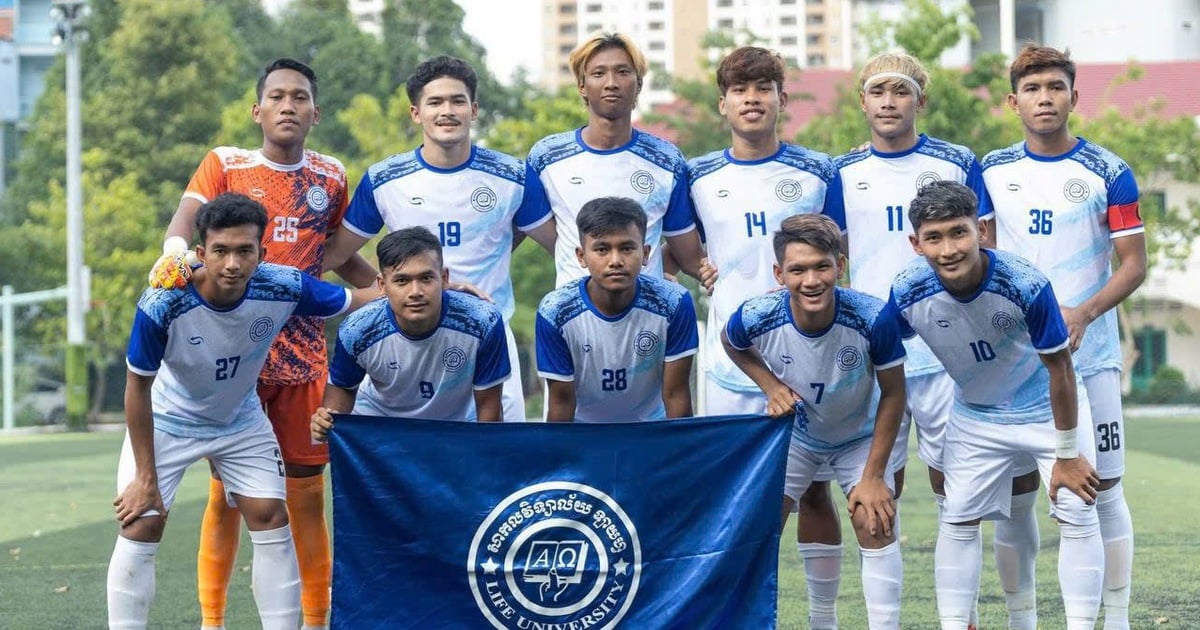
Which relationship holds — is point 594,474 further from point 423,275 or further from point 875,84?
point 875,84

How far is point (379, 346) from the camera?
5.44 m

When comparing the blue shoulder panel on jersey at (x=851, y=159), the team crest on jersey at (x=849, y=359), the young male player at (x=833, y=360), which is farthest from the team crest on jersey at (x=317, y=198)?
the team crest on jersey at (x=849, y=359)

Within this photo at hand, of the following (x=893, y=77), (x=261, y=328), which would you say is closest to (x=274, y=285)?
(x=261, y=328)

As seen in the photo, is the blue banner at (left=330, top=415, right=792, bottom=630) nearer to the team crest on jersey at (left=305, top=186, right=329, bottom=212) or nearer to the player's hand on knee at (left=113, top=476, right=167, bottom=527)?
the player's hand on knee at (left=113, top=476, right=167, bottom=527)

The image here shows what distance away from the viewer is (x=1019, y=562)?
19.2 feet

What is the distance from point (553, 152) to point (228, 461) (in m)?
1.78

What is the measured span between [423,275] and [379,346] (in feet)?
1.10

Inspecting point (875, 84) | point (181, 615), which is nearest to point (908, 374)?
point (875, 84)

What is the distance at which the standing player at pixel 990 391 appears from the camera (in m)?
5.18

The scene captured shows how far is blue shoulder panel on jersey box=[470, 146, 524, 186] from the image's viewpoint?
6.07 metres

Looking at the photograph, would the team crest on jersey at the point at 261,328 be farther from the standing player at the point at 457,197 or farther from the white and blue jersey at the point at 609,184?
the white and blue jersey at the point at 609,184

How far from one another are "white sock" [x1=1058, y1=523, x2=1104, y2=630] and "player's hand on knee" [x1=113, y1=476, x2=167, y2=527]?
320 cm

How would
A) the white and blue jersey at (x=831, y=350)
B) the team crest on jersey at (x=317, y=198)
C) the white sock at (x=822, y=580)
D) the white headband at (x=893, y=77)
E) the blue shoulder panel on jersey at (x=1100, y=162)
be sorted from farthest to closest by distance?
1. the team crest on jersey at (x=317, y=198)
2. the white headband at (x=893, y=77)
3. the blue shoulder panel on jersey at (x=1100, y=162)
4. the white sock at (x=822, y=580)
5. the white and blue jersey at (x=831, y=350)

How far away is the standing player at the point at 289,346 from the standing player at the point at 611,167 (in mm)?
926
